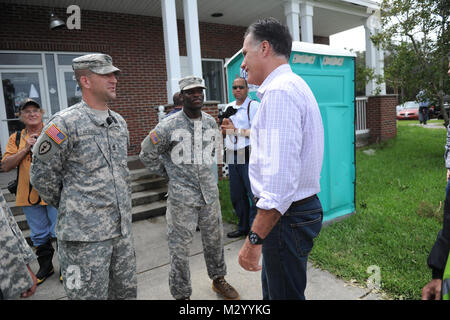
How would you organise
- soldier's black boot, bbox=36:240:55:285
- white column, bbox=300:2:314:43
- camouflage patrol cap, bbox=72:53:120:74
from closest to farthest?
camouflage patrol cap, bbox=72:53:120:74 < soldier's black boot, bbox=36:240:55:285 < white column, bbox=300:2:314:43

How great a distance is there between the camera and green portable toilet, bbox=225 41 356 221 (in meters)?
3.77

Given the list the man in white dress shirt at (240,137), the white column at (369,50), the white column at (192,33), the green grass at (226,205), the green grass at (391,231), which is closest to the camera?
the green grass at (391,231)

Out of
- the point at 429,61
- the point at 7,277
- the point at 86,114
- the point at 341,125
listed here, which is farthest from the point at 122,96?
the point at 429,61

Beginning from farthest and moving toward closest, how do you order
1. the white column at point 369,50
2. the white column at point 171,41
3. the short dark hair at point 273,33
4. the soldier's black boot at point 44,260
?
the white column at point 369,50 < the white column at point 171,41 < the soldier's black boot at point 44,260 < the short dark hair at point 273,33

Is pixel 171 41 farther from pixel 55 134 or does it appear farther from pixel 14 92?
pixel 55 134

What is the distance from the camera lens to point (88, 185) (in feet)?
6.37

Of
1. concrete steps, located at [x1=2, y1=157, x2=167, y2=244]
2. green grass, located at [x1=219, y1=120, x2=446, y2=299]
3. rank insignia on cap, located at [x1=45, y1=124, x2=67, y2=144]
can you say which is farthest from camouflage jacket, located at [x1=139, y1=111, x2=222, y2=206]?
concrete steps, located at [x1=2, y1=157, x2=167, y2=244]

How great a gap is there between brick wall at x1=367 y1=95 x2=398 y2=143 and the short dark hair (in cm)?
1006

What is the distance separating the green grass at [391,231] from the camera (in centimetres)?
289

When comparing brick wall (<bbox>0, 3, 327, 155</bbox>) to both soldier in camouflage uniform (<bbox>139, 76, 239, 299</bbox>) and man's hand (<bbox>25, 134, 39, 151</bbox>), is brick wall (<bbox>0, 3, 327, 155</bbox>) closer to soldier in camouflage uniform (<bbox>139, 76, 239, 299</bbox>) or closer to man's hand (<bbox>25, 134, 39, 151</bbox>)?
soldier in camouflage uniform (<bbox>139, 76, 239, 299</bbox>)

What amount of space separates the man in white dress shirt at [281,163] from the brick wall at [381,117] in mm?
10081

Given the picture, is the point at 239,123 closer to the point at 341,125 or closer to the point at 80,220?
the point at 341,125

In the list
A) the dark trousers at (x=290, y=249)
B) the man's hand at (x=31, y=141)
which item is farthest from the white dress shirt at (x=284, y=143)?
the man's hand at (x=31, y=141)

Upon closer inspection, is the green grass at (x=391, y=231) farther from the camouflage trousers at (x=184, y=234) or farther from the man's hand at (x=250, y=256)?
the man's hand at (x=250, y=256)
